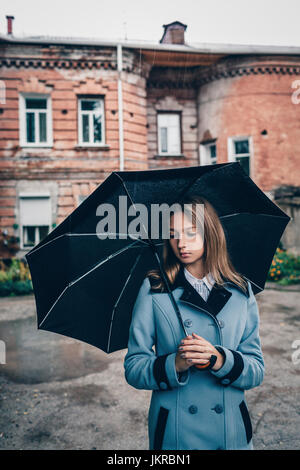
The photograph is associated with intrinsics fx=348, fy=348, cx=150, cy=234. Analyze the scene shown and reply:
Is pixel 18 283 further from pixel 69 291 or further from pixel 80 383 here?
pixel 69 291

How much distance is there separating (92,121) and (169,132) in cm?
354

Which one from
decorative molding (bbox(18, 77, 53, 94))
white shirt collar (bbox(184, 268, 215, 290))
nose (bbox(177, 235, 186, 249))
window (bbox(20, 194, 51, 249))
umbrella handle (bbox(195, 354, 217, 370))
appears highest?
decorative molding (bbox(18, 77, 53, 94))

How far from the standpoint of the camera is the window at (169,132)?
15320 mm

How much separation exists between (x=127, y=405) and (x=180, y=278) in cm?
297

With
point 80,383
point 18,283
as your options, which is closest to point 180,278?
point 80,383

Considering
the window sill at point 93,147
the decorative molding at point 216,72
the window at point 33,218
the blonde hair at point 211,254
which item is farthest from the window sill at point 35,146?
the blonde hair at point 211,254

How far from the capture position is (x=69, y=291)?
187 cm

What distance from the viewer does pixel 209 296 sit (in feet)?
5.83

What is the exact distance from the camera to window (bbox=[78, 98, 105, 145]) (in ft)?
44.9

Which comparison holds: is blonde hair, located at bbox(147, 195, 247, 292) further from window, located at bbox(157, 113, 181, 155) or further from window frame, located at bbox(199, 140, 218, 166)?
window, located at bbox(157, 113, 181, 155)

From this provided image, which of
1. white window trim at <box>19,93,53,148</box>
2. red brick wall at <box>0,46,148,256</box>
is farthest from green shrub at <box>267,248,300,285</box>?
white window trim at <box>19,93,53,148</box>
